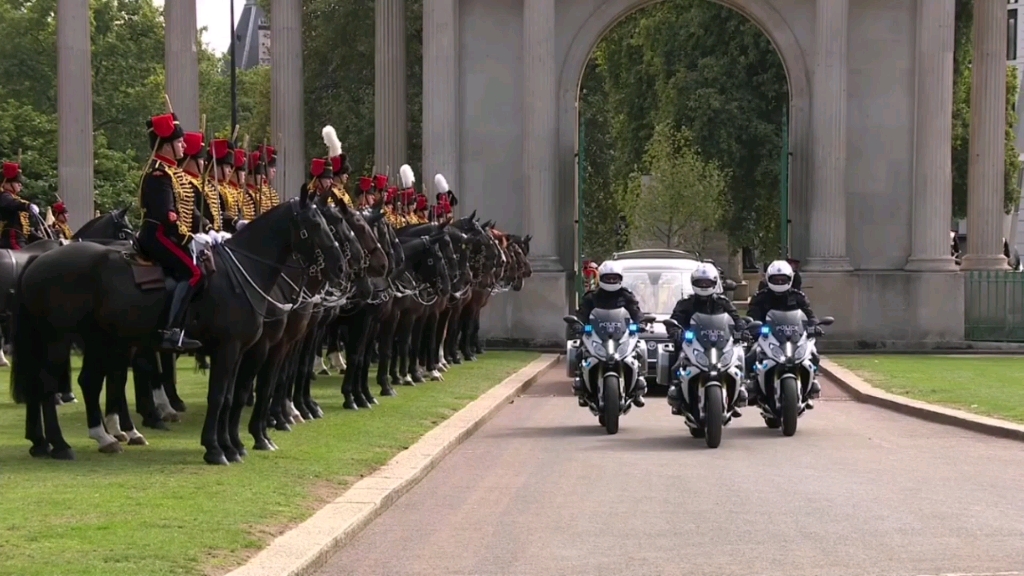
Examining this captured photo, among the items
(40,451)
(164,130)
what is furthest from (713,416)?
(40,451)

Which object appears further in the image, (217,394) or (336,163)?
(336,163)

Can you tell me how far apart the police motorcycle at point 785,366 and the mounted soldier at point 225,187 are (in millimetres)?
6165

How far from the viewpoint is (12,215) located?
26406 mm

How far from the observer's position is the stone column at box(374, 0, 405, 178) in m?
44.4

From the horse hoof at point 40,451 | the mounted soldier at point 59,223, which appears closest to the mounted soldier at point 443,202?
the mounted soldier at point 59,223

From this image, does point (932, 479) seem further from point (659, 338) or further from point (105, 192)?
point (105, 192)

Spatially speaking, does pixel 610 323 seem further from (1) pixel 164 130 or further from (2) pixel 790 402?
(1) pixel 164 130

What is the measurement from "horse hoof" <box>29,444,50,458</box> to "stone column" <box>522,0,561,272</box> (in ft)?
85.5

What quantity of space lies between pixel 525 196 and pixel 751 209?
78.6 ft

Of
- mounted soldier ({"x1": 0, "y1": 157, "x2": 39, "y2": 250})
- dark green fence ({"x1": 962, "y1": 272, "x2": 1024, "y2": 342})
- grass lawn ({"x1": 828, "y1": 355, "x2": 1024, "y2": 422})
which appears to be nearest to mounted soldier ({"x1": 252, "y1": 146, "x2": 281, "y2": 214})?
mounted soldier ({"x1": 0, "y1": 157, "x2": 39, "y2": 250})

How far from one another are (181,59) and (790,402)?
23538 mm

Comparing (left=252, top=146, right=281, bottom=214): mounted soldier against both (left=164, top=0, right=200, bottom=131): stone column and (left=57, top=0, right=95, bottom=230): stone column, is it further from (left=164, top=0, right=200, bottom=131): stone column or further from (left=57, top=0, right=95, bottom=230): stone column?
(left=164, top=0, right=200, bottom=131): stone column

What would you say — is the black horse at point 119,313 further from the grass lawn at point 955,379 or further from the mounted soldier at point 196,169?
the grass lawn at point 955,379

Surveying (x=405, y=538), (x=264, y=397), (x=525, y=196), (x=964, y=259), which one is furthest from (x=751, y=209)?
(x=405, y=538)
